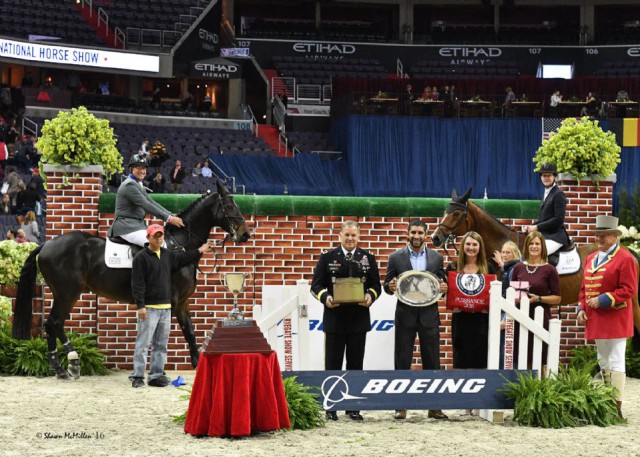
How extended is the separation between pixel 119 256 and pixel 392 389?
357cm

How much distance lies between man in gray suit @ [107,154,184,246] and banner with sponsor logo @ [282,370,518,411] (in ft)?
9.54

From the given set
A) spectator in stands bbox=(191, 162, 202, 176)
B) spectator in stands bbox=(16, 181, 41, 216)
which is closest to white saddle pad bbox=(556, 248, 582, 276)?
spectator in stands bbox=(16, 181, 41, 216)

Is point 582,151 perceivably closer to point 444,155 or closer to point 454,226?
point 454,226

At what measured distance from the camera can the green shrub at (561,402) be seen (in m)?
8.02

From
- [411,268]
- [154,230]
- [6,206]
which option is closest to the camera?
[411,268]

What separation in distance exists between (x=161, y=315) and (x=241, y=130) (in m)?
21.7

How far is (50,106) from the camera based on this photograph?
31.6 metres

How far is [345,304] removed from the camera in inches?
331

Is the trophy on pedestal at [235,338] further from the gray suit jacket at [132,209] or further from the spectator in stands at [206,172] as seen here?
the spectator in stands at [206,172]

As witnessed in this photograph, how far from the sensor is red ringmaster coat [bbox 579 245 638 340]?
8336mm

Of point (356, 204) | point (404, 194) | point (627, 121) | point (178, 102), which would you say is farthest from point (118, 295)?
point (178, 102)

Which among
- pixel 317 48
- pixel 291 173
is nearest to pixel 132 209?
pixel 291 173

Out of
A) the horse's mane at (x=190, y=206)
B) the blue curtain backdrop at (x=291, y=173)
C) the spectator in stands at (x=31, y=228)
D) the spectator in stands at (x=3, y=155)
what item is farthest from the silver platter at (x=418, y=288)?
the blue curtain backdrop at (x=291, y=173)

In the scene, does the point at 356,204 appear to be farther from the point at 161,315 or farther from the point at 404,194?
the point at 404,194
